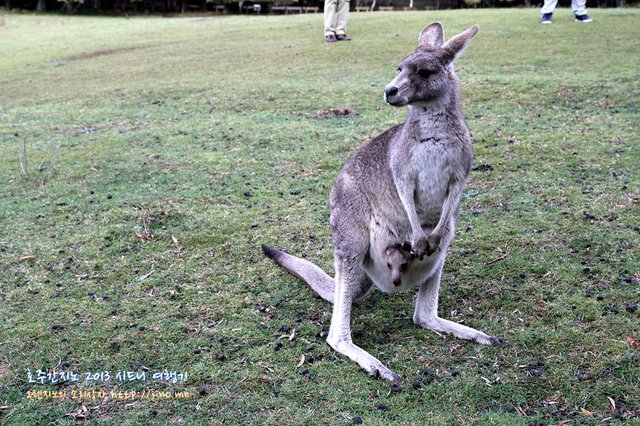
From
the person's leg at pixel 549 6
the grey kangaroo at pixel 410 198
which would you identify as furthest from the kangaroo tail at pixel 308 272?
the person's leg at pixel 549 6

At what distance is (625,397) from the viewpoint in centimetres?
259

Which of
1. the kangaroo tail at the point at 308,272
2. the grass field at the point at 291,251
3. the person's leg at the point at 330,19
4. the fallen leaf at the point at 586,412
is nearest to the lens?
the fallen leaf at the point at 586,412

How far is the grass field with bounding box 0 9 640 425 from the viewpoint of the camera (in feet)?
8.95

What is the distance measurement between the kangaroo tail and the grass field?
0.09 meters

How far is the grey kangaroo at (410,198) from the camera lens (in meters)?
2.89

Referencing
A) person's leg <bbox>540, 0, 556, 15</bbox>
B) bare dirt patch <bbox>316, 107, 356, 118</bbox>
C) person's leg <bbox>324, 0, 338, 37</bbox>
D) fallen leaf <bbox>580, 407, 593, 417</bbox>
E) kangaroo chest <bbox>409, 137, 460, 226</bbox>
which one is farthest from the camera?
person's leg <bbox>540, 0, 556, 15</bbox>

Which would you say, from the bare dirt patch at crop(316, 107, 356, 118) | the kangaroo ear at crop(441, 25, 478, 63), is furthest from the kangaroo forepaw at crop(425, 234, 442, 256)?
the bare dirt patch at crop(316, 107, 356, 118)

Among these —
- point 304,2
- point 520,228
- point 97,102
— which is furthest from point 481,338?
point 304,2

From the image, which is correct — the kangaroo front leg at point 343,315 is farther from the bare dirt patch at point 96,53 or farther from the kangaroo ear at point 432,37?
the bare dirt patch at point 96,53

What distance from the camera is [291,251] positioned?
4.14 m

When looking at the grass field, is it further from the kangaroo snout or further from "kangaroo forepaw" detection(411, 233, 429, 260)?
the kangaroo snout

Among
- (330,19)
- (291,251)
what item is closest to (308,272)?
(291,251)

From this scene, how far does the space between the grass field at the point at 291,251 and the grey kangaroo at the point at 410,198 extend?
0.18m

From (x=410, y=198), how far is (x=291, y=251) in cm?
137
